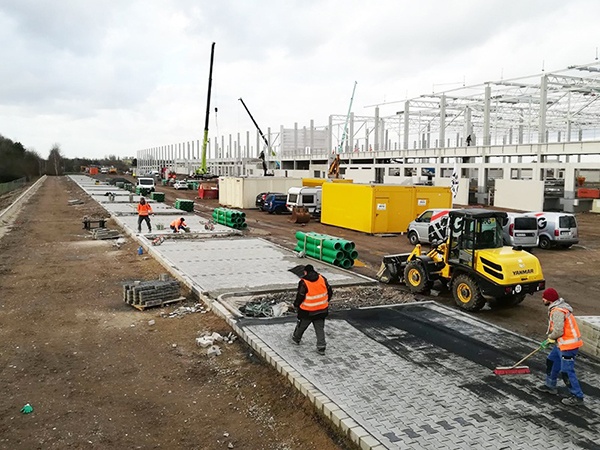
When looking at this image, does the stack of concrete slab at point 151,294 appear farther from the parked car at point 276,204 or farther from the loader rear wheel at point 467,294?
the parked car at point 276,204

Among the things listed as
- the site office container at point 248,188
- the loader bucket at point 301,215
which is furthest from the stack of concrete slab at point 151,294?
the site office container at point 248,188

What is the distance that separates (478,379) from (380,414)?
6.72ft

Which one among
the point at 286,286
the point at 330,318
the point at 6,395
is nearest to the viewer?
the point at 6,395

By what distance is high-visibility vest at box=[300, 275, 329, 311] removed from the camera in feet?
27.2

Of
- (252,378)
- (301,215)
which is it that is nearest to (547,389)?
(252,378)

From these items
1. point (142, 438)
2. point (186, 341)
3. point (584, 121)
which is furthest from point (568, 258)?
point (584, 121)

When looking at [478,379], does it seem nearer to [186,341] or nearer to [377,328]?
[377,328]

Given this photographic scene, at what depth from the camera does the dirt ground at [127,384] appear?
6.10 metres

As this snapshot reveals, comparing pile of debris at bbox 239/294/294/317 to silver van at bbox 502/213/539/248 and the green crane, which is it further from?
the green crane

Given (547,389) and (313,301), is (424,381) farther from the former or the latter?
(313,301)

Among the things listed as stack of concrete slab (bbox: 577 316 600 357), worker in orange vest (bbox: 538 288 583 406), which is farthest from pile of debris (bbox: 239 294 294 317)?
stack of concrete slab (bbox: 577 316 600 357)

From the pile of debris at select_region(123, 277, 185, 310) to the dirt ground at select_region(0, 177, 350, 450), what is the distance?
264 mm

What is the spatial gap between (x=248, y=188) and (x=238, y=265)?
24386mm

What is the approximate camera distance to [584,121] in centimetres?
6594
